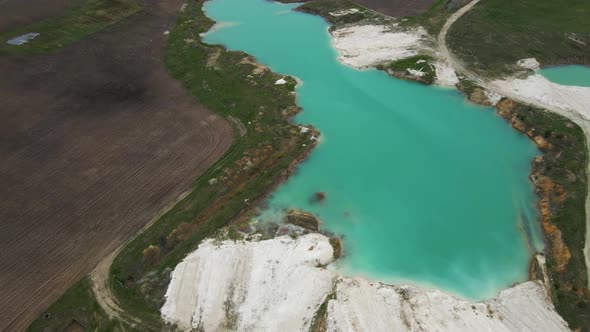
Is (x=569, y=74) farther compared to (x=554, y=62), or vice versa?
(x=554, y=62)

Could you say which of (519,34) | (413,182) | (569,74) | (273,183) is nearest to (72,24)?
(273,183)

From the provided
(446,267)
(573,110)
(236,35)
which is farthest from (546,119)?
(236,35)

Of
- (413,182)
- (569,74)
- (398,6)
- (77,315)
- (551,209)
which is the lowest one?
(77,315)

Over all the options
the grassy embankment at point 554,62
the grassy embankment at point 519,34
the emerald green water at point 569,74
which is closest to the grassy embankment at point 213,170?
the grassy embankment at point 554,62

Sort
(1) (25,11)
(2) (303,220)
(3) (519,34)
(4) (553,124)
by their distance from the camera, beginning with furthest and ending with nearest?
(1) (25,11), (3) (519,34), (4) (553,124), (2) (303,220)

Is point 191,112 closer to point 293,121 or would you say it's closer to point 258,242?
point 293,121

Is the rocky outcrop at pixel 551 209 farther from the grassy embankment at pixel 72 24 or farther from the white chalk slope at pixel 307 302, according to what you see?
the grassy embankment at pixel 72 24

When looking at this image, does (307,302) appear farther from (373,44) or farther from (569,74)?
(569,74)

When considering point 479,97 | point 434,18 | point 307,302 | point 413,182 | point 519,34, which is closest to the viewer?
point 307,302

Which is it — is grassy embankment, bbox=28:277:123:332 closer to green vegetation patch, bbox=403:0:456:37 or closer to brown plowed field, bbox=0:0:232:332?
brown plowed field, bbox=0:0:232:332
